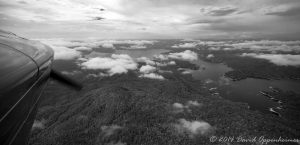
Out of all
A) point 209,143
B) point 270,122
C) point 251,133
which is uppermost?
point 270,122

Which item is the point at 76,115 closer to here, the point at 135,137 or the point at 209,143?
the point at 135,137

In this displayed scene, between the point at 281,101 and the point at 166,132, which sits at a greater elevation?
the point at 281,101

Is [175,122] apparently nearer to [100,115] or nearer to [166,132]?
[166,132]

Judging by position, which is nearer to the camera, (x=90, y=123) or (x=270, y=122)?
(x=270, y=122)

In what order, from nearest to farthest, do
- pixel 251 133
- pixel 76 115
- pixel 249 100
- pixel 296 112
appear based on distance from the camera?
pixel 251 133 → pixel 296 112 → pixel 76 115 → pixel 249 100

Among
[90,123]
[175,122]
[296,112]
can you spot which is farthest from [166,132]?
[296,112]

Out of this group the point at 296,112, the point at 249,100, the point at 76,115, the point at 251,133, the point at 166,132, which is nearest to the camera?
the point at 251,133

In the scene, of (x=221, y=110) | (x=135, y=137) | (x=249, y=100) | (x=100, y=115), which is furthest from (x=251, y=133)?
(x=100, y=115)

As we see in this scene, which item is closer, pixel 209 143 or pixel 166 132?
pixel 209 143

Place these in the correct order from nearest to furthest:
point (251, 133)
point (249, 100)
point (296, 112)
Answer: point (251, 133), point (296, 112), point (249, 100)
